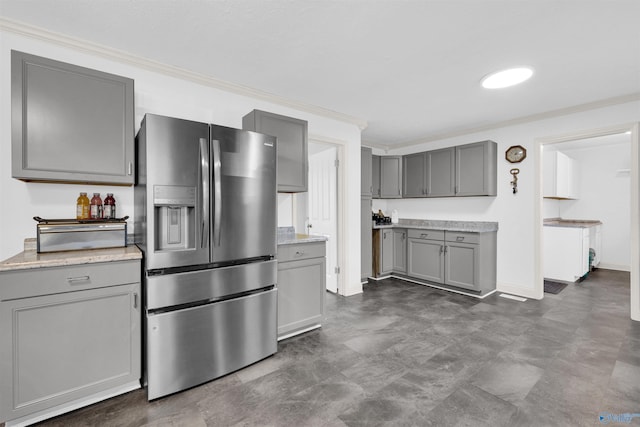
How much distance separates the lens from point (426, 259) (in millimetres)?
4418

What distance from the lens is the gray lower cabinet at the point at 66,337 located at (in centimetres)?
150

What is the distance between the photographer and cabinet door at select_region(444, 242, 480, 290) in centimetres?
383

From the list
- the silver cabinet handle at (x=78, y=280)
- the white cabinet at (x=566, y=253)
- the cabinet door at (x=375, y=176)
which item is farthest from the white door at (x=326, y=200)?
the white cabinet at (x=566, y=253)

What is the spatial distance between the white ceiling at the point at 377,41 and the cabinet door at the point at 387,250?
7.82 feet

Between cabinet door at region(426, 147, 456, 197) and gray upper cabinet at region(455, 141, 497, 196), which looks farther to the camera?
cabinet door at region(426, 147, 456, 197)

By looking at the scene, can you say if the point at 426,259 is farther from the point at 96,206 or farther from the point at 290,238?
the point at 96,206

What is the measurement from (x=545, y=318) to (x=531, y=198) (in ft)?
5.33

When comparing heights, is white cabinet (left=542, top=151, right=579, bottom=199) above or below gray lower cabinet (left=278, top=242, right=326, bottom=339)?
above

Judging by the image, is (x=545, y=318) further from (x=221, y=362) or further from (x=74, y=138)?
(x=74, y=138)

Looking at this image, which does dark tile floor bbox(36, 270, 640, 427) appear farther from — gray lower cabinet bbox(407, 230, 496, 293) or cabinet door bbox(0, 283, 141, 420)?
gray lower cabinet bbox(407, 230, 496, 293)

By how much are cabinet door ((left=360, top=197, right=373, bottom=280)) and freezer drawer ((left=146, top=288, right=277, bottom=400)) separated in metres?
2.45

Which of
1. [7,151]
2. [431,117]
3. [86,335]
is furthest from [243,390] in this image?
[431,117]

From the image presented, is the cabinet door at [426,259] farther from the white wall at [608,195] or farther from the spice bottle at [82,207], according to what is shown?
the spice bottle at [82,207]

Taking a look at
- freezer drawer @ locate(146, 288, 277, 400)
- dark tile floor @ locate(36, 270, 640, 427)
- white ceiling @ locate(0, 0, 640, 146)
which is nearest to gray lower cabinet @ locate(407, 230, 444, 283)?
dark tile floor @ locate(36, 270, 640, 427)
